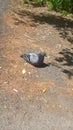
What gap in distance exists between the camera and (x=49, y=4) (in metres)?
10.5

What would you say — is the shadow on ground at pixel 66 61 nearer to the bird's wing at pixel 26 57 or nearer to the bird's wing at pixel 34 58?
the bird's wing at pixel 34 58

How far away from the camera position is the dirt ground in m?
5.84

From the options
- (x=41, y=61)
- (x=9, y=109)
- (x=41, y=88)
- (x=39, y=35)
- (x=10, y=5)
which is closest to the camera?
(x=9, y=109)

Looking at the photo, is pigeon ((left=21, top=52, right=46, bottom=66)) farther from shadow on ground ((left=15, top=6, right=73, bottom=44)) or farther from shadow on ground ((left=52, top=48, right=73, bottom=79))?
shadow on ground ((left=15, top=6, right=73, bottom=44))

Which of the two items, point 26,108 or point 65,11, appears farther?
point 65,11

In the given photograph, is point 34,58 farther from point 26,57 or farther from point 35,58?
point 26,57

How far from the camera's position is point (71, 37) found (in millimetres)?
8867

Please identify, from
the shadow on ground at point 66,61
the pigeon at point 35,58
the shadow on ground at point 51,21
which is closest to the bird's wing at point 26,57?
the pigeon at point 35,58

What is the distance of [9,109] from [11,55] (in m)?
1.71

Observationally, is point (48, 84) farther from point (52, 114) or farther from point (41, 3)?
point (41, 3)

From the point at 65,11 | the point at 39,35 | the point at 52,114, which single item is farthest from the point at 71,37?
the point at 52,114

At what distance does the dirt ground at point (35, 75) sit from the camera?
5.84 meters

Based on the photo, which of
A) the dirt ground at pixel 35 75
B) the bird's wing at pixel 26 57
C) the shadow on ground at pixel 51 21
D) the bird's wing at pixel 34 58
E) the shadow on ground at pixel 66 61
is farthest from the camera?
the shadow on ground at pixel 51 21

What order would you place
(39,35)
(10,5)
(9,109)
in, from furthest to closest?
(10,5) < (39,35) < (9,109)
